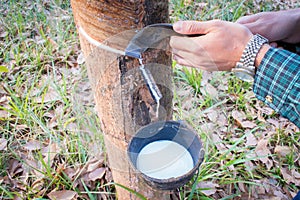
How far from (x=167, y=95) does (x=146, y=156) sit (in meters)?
0.24

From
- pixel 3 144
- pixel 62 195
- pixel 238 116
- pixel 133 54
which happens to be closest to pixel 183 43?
pixel 133 54

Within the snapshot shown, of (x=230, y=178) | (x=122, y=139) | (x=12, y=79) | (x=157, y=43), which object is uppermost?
(x=157, y=43)

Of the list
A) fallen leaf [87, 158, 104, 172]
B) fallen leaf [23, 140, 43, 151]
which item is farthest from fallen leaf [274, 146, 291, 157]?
fallen leaf [23, 140, 43, 151]

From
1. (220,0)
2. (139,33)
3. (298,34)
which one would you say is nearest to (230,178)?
(298,34)

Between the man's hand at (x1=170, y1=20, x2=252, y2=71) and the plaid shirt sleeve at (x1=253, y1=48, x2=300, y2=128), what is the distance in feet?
0.36

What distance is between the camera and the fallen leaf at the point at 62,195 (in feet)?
5.32

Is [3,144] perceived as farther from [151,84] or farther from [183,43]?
[183,43]

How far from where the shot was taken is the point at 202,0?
324 centimetres

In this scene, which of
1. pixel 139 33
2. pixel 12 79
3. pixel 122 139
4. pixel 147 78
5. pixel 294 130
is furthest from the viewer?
pixel 12 79

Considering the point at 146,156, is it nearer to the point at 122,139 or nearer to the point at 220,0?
the point at 122,139

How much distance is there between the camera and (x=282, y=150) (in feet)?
6.34

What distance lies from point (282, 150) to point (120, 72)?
139cm

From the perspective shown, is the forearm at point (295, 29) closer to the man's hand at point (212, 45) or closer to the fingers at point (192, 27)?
the man's hand at point (212, 45)

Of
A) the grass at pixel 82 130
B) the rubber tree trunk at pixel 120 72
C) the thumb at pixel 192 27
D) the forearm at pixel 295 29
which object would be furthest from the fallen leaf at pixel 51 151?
the forearm at pixel 295 29
